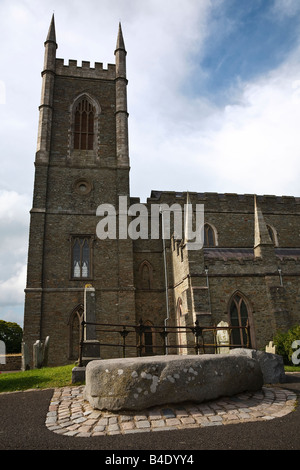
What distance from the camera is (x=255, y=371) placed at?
6.15 m

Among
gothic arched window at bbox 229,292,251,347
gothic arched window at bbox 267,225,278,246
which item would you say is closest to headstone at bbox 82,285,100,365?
gothic arched window at bbox 229,292,251,347

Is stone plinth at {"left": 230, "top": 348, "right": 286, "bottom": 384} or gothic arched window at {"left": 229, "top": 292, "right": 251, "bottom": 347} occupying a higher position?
gothic arched window at {"left": 229, "top": 292, "right": 251, "bottom": 347}

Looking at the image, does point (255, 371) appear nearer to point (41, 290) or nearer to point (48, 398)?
point (48, 398)

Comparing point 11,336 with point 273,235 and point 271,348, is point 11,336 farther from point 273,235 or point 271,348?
point 271,348

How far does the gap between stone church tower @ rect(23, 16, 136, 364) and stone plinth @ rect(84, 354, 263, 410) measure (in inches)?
517

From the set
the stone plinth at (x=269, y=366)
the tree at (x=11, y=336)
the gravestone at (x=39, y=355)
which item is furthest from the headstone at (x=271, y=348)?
the tree at (x=11, y=336)

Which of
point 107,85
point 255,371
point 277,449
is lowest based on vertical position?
point 277,449

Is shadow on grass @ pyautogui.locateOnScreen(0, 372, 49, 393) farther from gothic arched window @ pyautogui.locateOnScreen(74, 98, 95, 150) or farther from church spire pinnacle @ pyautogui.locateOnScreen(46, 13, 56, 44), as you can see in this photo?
church spire pinnacle @ pyautogui.locateOnScreen(46, 13, 56, 44)

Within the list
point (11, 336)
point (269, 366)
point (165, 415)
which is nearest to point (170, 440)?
point (165, 415)

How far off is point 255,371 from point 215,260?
9.73 metres

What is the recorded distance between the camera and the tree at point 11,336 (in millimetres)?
36812

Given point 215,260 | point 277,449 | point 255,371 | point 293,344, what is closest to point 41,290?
point 215,260

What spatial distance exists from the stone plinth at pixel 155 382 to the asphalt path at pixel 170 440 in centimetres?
87

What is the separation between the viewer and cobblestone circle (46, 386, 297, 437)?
447 cm
